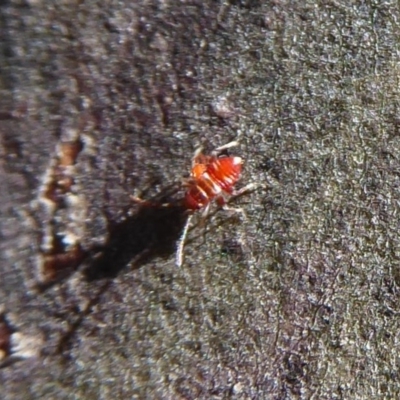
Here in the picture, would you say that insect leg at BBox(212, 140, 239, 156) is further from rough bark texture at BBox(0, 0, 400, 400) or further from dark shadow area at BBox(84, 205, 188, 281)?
dark shadow area at BBox(84, 205, 188, 281)

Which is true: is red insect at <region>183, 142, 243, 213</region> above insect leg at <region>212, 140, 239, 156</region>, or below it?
below

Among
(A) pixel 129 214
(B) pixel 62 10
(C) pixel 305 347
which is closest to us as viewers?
(B) pixel 62 10

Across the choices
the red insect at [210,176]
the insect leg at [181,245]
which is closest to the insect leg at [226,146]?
the red insect at [210,176]

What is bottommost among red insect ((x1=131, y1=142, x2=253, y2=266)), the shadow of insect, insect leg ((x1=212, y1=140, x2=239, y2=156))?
the shadow of insect

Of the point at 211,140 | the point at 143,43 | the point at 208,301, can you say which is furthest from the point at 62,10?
the point at 208,301

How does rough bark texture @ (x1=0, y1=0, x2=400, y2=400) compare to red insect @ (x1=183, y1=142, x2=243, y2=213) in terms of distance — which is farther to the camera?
red insect @ (x1=183, y1=142, x2=243, y2=213)

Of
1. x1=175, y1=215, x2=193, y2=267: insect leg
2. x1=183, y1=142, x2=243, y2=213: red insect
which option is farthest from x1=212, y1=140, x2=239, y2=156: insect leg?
x1=175, y1=215, x2=193, y2=267: insect leg

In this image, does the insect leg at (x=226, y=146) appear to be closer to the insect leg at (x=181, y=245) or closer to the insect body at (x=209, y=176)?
the insect body at (x=209, y=176)

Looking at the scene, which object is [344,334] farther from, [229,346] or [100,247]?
[100,247]
